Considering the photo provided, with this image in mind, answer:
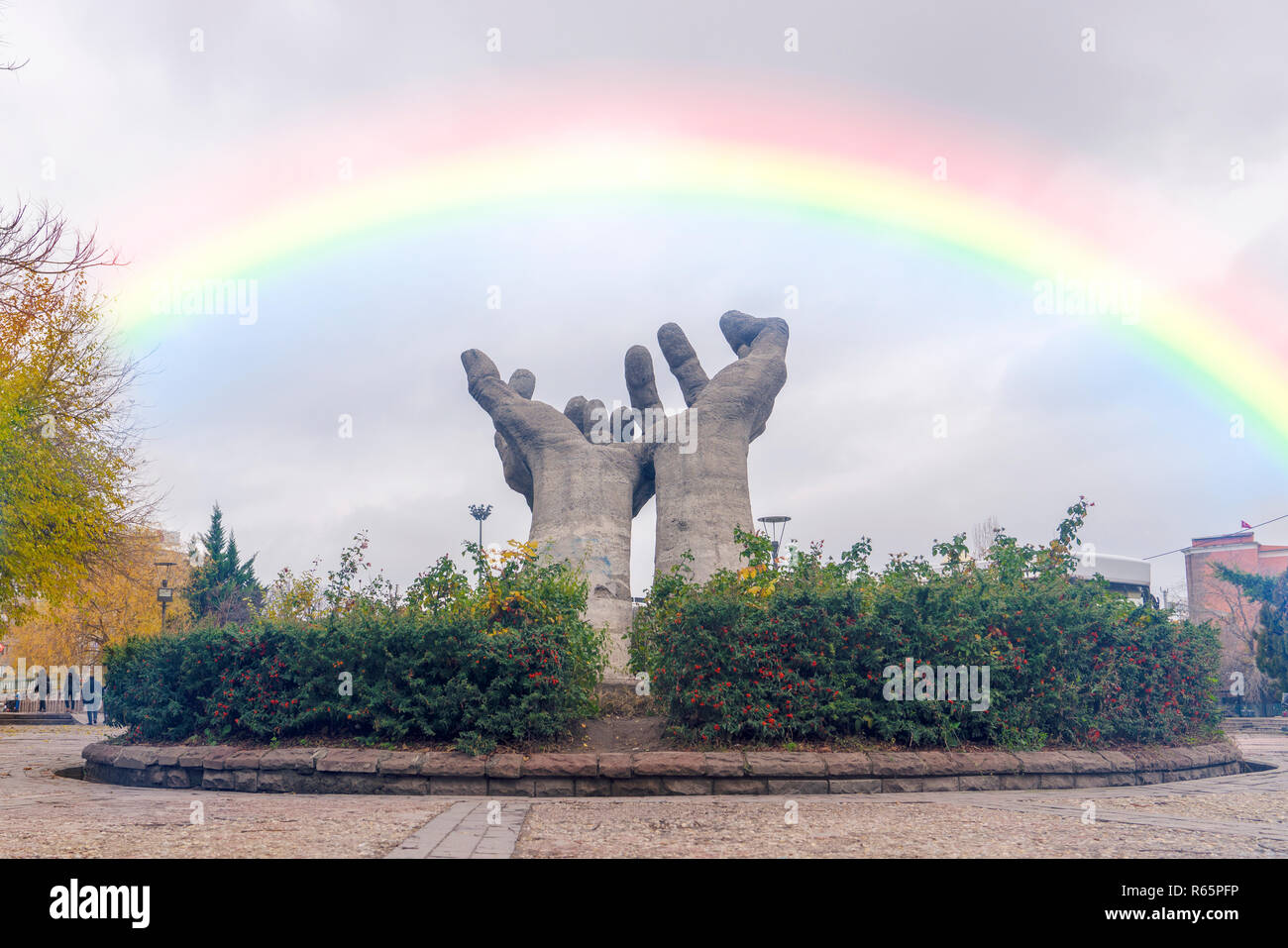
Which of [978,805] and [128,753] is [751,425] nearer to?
[978,805]


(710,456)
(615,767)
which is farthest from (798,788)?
(710,456)

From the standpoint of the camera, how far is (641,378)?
15719 mm

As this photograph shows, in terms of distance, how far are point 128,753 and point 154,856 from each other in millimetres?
5677

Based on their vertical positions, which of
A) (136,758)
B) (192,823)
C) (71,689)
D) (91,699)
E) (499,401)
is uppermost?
(499,401)

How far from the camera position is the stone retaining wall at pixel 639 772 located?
901cm

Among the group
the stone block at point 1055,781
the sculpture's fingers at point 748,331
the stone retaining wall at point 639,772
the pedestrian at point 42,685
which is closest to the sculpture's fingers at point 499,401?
the sculpture's fingers at point 748,331

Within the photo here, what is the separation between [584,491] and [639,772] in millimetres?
6089

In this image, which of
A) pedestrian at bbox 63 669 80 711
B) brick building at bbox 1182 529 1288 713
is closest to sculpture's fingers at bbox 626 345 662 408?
pedestrian at bbox 63 669 80 711

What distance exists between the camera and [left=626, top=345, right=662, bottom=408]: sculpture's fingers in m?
15.7

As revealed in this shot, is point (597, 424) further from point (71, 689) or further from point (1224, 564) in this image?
point (1224, 564)

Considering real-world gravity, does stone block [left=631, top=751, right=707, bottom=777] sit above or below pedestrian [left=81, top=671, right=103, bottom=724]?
above

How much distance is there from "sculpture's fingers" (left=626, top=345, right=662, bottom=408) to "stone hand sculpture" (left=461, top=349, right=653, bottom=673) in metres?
0.82

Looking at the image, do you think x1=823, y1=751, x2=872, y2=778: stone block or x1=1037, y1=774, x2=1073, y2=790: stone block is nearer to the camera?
x1=823, y1=751, x2=872, y2=778: stone block

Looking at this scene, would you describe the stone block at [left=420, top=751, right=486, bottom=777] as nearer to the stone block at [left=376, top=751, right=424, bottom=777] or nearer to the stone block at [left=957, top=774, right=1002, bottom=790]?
the stone block at [left=376, top=751, right=424, bottom=777]
